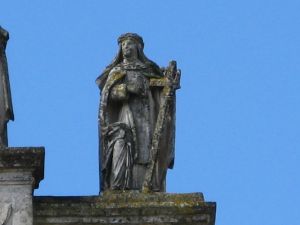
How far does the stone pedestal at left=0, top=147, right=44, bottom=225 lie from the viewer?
24.2 m

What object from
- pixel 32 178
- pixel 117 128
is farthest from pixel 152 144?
pixel 32 178

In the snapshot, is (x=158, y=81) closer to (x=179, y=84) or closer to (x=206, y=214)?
(x=179, y=84)

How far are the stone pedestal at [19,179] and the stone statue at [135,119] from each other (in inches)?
52.9

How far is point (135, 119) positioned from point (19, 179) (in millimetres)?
2402

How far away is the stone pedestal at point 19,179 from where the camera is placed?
24156mm

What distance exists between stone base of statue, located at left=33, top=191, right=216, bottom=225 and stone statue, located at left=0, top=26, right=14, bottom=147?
4.05 feet

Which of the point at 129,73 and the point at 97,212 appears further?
the point at 129,73

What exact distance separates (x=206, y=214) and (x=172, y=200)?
56 centimetres

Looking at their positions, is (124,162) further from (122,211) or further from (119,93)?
(119,93)

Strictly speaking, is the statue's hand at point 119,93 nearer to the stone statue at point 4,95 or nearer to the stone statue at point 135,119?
the stone statue at point 135,119

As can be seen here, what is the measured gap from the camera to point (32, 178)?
24.4m

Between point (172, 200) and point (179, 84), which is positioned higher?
point (179, 84)

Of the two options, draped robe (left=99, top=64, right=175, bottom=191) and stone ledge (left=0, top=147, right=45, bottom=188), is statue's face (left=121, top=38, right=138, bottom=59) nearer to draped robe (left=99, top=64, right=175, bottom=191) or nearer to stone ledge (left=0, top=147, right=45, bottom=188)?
draped robe (left=99, top=64, right=175, bottom=191)

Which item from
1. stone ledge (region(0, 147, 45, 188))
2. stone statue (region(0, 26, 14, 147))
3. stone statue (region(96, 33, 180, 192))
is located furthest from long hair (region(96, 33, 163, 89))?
stone ledge (region(0, 147, 45, 188))
